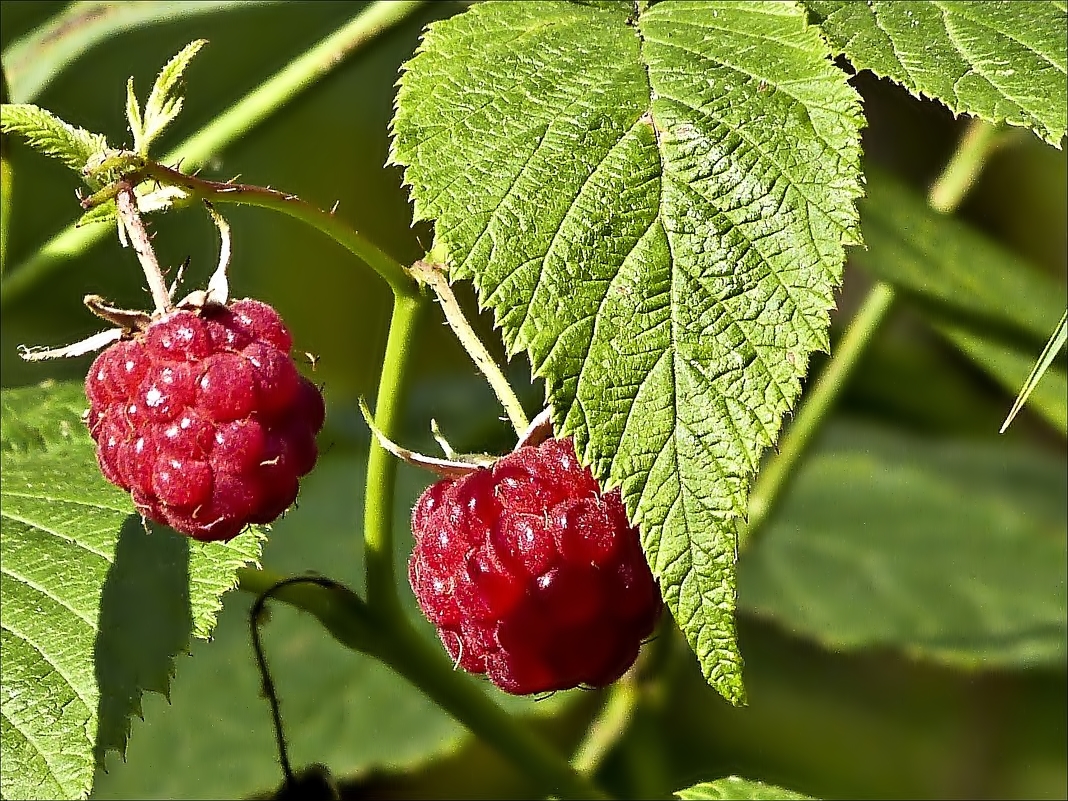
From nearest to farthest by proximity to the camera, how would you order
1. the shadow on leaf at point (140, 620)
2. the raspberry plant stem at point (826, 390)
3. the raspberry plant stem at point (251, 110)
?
1. the shadow on leaf at point (140, 620)
2. the raspberry plant stem at point (251, 110)
3. the raspberry plant stem at point (826, 390)

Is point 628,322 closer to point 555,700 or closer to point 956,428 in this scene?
point 555,700

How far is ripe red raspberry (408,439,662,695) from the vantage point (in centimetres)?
89

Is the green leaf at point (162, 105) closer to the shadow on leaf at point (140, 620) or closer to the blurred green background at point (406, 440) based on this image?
the shadow on leaf at point (140, 620)

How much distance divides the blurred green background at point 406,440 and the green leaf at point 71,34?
6 cm

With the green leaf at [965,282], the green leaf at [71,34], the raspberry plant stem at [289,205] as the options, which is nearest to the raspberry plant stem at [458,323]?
the raspberry plant stem at [289,205]

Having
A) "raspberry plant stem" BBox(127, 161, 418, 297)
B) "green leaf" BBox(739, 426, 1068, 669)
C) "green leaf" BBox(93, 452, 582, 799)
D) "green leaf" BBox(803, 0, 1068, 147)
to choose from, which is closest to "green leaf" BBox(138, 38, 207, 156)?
"raspberry plant stem" BBox(127, 161, 418, 297)

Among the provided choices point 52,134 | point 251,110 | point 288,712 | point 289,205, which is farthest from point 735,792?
point 288,712

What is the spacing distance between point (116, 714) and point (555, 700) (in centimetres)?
73

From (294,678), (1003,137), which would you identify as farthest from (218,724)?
(1003,137)

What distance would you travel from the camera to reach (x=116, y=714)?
994 mm

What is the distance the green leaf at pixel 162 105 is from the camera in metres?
0.80

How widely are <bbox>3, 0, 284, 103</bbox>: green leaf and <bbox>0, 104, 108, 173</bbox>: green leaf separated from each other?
2.42 feet

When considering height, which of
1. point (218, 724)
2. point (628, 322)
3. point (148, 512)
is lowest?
point (218, 724)

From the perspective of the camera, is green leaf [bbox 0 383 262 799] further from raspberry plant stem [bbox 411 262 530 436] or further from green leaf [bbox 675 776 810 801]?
green leaf [bbox 675 776 810 801]
